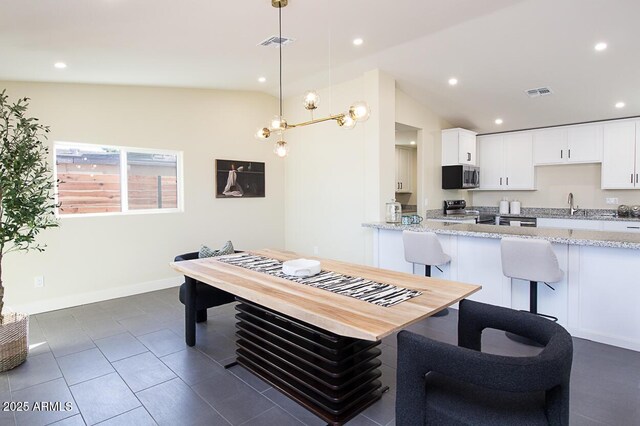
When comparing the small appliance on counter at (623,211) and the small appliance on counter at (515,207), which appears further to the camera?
the small appliance on counter at (515,207)

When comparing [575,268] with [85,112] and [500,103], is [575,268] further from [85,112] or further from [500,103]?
[85,112]

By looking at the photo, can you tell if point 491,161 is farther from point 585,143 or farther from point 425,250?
point 425,250

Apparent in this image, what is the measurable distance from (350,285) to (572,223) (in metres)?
5.04

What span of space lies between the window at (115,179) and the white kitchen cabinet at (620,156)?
6415mm

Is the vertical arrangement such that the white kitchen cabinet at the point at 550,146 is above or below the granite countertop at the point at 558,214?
above

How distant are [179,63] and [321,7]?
70.2 inches

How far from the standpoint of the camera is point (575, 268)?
10.7 ft

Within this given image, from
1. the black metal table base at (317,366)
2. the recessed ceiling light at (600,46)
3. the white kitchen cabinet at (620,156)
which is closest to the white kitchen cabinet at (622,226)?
the white kitchen cabinet at (620,156)

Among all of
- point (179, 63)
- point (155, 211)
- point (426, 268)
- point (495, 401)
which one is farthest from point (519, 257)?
→ point (155, 211)

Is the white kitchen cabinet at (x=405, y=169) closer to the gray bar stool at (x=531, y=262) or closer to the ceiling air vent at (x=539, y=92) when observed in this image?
the ceiling air vent at (x=539, y=92)

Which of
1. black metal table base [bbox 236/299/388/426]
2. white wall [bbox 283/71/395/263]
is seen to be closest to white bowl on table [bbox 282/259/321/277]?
black metal table base [bbox 236/299/388/426]

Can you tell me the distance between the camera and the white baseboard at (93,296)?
13.2 ft

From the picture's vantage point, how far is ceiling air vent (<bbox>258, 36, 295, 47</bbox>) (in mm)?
3627

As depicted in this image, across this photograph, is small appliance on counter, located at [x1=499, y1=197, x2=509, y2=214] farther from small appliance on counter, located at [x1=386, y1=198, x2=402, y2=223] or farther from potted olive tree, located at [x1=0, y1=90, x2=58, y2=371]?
potted olive tree, located at [x1=0, y1=90, x2=58, y2=371]
